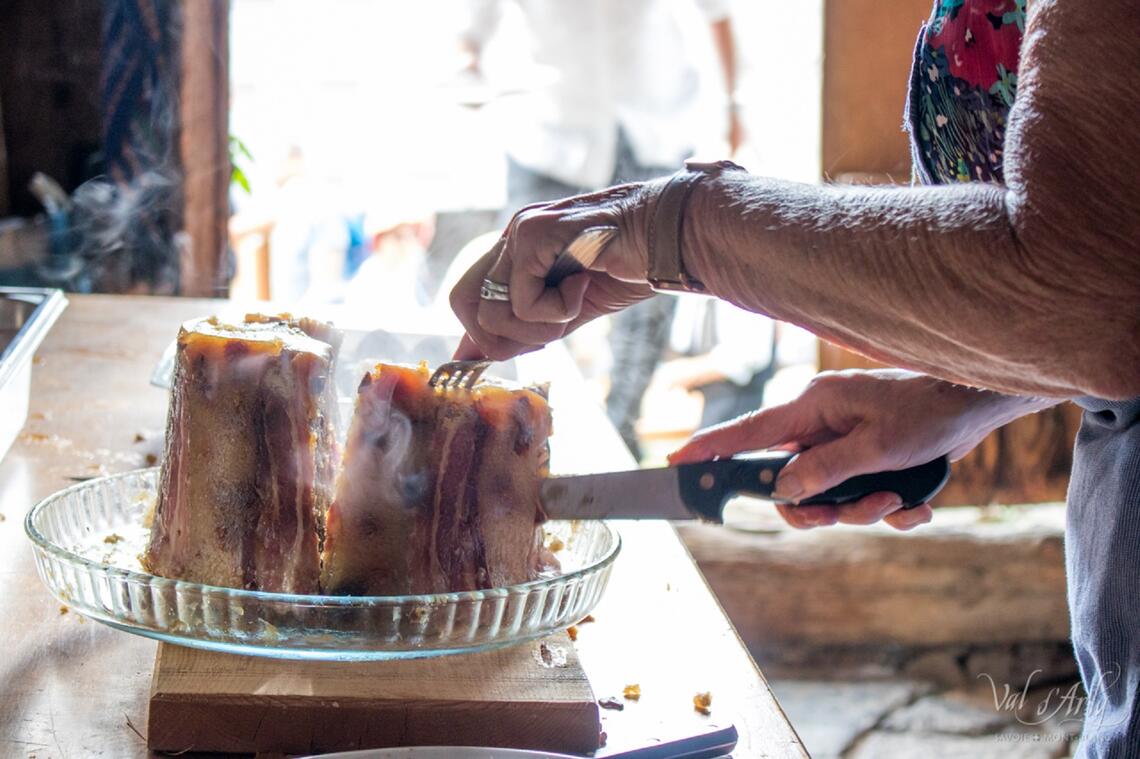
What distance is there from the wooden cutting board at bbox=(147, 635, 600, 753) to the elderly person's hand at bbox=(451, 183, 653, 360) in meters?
0.36

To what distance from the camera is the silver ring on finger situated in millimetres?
1203

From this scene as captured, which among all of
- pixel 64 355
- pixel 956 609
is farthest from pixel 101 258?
pixel 956 609

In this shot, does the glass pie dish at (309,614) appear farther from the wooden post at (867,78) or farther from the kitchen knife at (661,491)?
the wooden post at (867,78)

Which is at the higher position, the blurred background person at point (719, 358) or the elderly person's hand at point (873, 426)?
the elderly person's hand at point (873, 426)

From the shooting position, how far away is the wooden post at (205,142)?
372cm

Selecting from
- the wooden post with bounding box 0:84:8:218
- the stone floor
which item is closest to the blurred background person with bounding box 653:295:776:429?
the stone floor

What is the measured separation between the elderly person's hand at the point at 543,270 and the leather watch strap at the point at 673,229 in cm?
1

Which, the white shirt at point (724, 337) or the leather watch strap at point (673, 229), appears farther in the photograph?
the white shirt at point (724, 337)

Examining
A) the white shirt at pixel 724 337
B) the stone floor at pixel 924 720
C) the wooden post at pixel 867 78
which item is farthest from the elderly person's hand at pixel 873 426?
the white shirt at pixel 724 337

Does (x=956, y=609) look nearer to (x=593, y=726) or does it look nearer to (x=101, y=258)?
(x=593, y=726)

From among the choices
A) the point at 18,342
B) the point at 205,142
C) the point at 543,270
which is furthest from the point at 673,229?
the point at 205,142

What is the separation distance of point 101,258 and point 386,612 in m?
3.15

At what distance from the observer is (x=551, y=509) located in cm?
123

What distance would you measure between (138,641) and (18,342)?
2.10 feet
